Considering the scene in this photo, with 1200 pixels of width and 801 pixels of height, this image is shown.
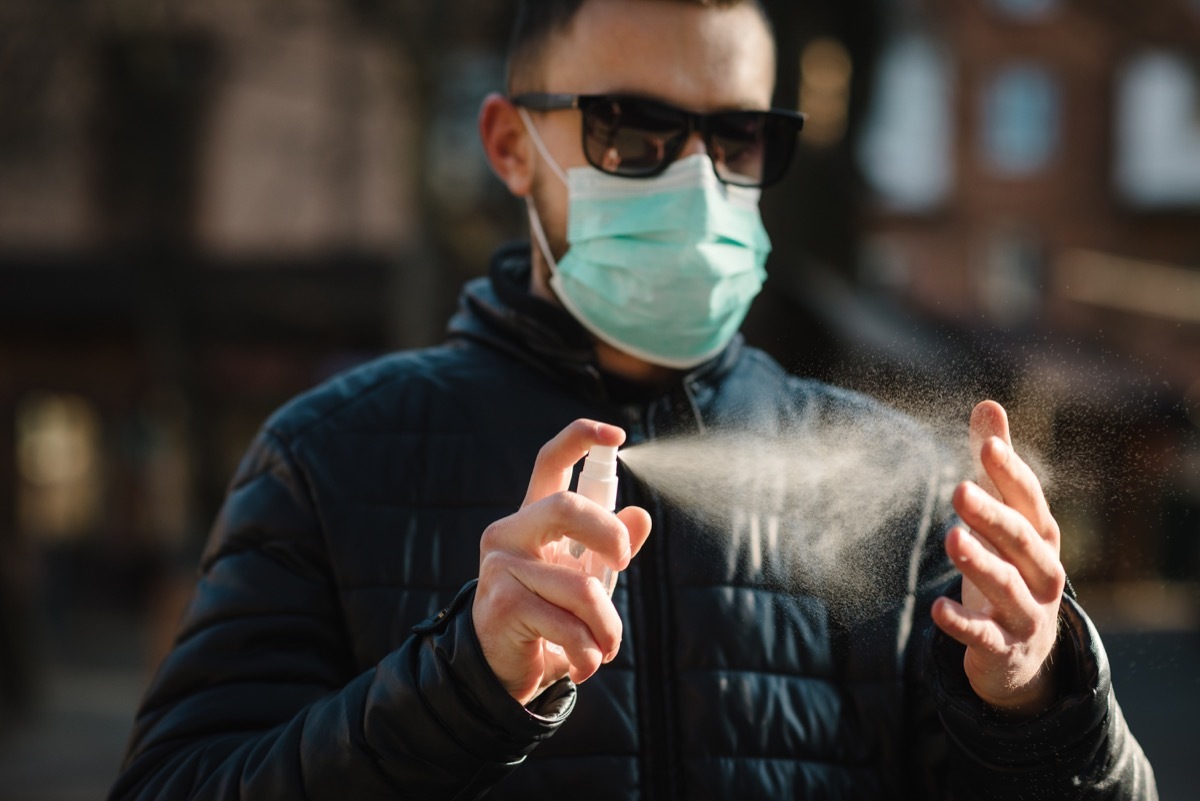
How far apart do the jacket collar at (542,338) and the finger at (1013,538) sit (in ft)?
2.62

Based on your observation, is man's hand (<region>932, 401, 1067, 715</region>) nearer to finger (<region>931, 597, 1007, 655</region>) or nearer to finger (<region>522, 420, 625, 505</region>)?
finger (<region>931, 597, 1007, 655</region>)

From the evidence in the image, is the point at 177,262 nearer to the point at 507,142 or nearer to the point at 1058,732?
the point at 507,142

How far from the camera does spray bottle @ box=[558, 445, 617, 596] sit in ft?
4.85

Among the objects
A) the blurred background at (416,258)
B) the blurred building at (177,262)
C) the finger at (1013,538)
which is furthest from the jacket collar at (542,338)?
the blurred building at (177,262)

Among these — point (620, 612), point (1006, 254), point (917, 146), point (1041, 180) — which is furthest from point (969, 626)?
point (1041, 180)

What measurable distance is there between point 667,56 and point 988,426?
36.0 inches

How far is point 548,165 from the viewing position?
2.26 meters

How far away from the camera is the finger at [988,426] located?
4.87 ft

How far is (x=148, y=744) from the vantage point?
1813 millimetres

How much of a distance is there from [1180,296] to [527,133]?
57.9 feet

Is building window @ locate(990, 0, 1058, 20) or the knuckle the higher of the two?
building window @ locate(990, 0, 1058, 20)

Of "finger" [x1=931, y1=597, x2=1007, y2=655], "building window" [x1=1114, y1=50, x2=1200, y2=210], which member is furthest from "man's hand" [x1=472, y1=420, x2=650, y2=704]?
"building window" [x1=1114, y1=50, x2=1200, y2=210]

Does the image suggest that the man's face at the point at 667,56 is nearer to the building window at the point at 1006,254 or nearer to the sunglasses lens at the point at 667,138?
the sunglasses lens at the point at 667,138

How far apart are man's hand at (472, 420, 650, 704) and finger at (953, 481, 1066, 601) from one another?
0.38 m
